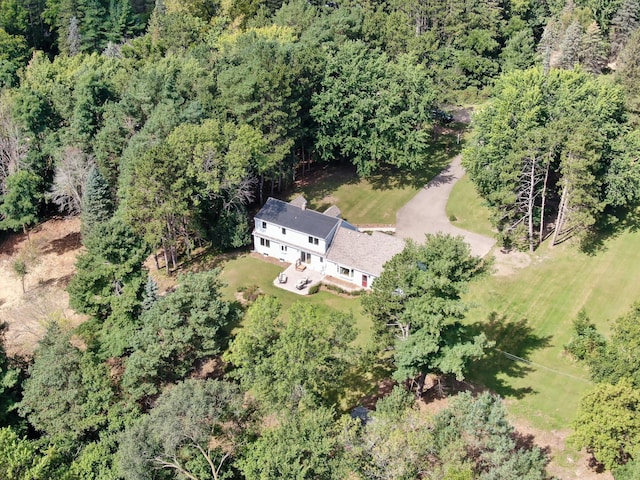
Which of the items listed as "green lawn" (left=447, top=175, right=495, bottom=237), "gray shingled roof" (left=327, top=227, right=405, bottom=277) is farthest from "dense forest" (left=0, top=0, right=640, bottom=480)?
"gray shingled roof" (left=327, top=227, right=405, bottom=277)

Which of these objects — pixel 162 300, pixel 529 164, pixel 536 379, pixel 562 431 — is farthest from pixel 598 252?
pixel 162 300

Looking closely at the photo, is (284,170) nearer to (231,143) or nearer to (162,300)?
(231,143)

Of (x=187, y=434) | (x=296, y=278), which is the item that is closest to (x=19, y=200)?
(x=296, y=278)

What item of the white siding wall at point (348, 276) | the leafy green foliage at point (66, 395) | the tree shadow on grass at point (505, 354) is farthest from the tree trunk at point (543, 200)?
the leafy green foliage at point (66, 395)

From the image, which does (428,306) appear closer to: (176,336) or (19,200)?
(176,336)

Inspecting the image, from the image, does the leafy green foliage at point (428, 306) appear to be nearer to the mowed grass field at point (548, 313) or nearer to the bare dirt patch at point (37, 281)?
the mowed grass field at point (548, 313)
